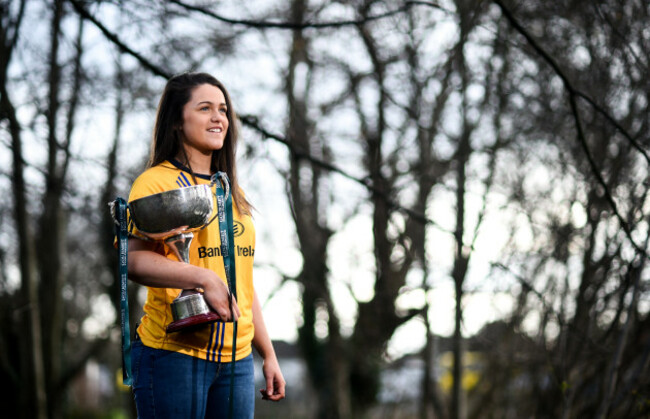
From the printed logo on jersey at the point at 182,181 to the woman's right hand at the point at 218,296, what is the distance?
0.29m

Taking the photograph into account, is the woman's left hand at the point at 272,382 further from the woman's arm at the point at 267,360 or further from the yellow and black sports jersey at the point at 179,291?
the yellow and black sports jersey at the point at 179,291

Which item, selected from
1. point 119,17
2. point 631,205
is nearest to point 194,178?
point 119,17

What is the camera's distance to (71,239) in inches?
806

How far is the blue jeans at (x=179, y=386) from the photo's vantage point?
2010 mm

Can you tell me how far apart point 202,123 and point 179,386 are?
787 millimetres

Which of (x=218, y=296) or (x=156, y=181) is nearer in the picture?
(x=218, y=296)

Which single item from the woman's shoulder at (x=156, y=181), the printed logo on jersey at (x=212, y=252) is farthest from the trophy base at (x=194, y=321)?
the woman's shoulder at (x=156, y=181)

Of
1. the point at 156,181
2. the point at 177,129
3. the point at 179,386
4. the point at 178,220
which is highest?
the point at 177,129

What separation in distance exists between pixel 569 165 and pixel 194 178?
577cm

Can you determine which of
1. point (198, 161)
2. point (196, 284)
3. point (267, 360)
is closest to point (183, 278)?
point (196, 284)

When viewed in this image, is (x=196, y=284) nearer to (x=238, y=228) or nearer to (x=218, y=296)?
(x=218, y=296)

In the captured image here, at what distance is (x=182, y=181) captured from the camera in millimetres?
2127

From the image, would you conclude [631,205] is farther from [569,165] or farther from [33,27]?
[33,27]

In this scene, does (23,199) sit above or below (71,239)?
below
